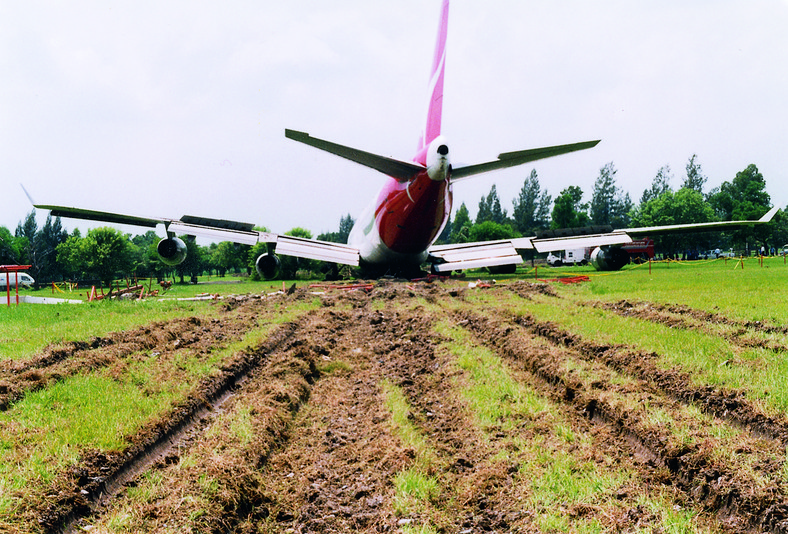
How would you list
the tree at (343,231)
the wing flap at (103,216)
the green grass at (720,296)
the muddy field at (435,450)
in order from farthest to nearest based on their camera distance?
the tree at (343,231) → the wing flap at (103,216) → the green grass at (720,296) → the muddy field at (435,450)

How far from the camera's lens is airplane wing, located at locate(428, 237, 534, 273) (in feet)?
75.8

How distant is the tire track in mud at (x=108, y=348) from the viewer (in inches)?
233

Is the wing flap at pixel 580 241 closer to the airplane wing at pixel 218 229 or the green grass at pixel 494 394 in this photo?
the airplane wing at pixel 218 229

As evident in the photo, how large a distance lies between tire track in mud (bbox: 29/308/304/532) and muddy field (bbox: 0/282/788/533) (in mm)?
14

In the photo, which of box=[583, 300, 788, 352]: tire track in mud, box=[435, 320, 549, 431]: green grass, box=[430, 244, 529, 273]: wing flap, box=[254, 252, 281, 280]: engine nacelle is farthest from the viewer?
box=[430, 244, 529, 273]: wing flap

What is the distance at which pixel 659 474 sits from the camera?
3.52 m

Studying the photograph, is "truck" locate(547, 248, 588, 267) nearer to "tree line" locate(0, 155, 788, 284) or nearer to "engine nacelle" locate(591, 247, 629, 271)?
"tree line" locate(0, 155, 788, 284)

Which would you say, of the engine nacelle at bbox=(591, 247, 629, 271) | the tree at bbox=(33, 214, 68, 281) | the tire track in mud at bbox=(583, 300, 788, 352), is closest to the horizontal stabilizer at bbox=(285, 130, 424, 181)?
the tire track in mud at bbox=(583, 300, 788, 352)

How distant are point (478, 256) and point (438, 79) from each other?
945cm

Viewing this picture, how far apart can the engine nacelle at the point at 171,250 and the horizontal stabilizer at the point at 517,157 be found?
477 inches

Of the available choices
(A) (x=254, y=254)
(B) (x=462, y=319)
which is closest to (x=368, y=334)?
(B) (x=462, y=319)

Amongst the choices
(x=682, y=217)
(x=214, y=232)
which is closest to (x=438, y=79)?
(x=214, y=232)

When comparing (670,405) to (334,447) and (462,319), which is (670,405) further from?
(462,319)

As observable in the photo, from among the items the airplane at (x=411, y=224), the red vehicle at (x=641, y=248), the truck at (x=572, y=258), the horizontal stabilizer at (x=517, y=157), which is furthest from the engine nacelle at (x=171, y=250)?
the red vehicle at (x=641, y=248)
